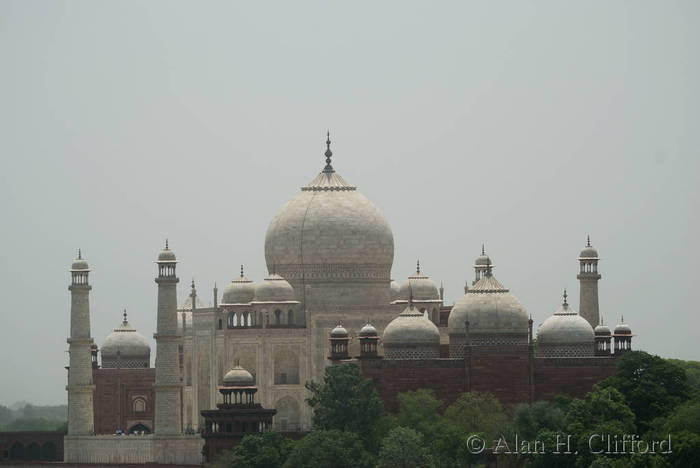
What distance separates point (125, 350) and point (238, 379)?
1586 centimetres

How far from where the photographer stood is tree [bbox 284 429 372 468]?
240ft

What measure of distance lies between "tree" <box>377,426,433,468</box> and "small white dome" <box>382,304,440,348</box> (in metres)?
7.76

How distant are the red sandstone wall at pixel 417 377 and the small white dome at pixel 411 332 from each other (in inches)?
28.5

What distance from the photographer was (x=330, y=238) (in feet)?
288

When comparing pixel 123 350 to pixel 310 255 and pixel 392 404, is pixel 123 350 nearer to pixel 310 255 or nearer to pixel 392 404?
pixel 310 255

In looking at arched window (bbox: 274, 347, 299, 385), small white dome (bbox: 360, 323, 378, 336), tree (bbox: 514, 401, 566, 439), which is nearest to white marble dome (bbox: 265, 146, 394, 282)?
arched window (bbox: 274, 347, 299, 385)

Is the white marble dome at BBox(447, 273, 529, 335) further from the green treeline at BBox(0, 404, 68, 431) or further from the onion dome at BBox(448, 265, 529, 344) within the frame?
the green treeline at BBox(0, 404, 68, 431)

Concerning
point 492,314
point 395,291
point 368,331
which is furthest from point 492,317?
point 395,291

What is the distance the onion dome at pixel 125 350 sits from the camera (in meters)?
96.1

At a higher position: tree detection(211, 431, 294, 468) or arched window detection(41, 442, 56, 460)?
arched window detection(41, 442, 56, 460)

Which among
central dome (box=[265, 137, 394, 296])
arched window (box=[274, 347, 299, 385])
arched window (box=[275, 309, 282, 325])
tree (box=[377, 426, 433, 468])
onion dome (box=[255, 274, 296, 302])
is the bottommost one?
tree (box=[377, 426, 433, 468])

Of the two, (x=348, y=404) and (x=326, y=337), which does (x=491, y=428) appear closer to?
(x=348, y=404)

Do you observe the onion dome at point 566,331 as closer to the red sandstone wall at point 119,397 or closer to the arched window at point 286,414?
the arched window at point 286,414

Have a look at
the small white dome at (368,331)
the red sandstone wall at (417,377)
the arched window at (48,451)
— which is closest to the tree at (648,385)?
the red sandstone wall at (417,377)
